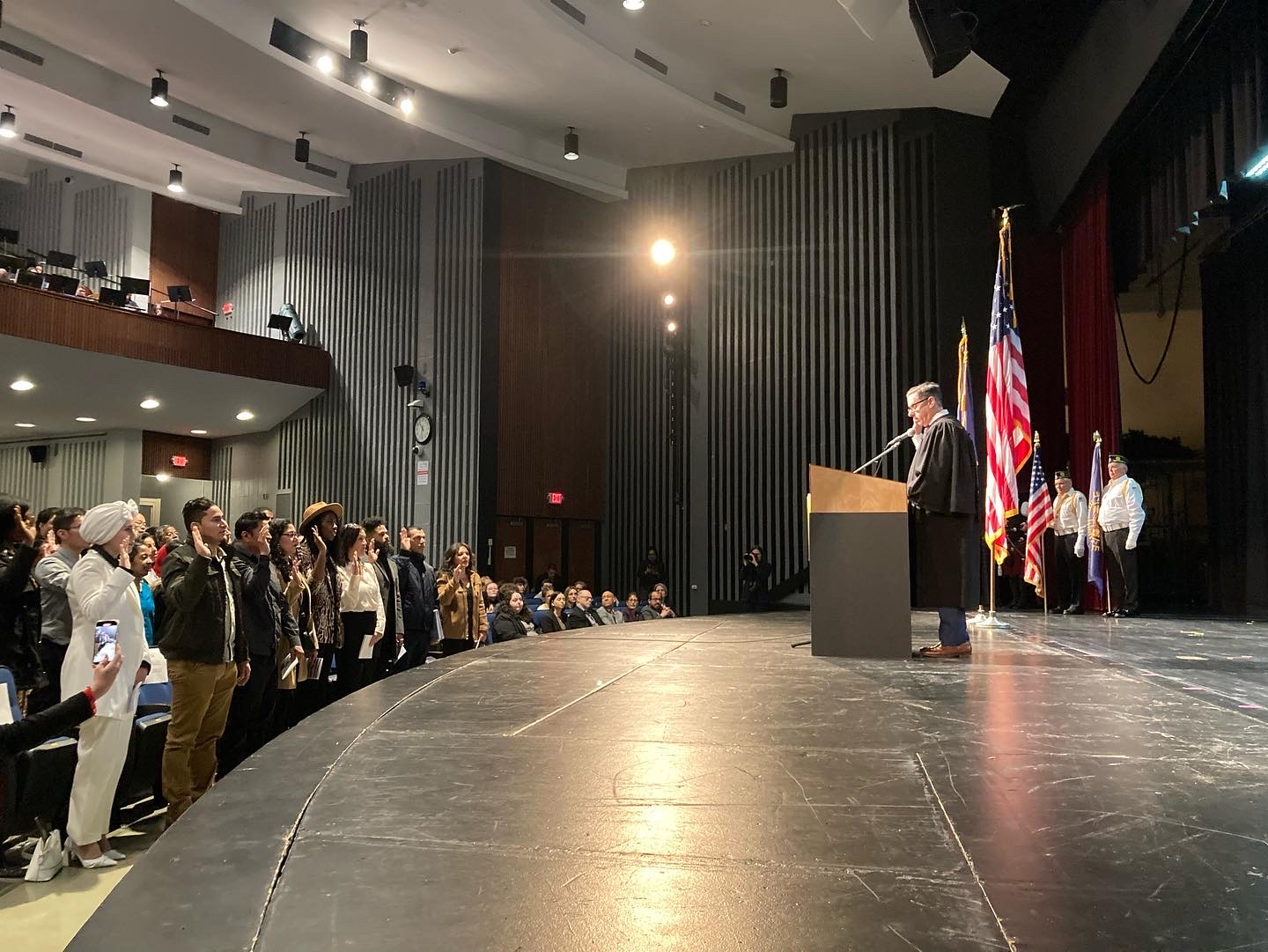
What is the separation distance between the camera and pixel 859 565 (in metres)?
4.09

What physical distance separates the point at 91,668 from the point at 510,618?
440 cm

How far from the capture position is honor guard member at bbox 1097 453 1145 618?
25.4 feet

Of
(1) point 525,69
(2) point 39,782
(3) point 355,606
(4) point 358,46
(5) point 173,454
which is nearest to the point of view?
(2) point 39,782

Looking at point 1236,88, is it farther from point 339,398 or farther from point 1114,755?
point 339,398

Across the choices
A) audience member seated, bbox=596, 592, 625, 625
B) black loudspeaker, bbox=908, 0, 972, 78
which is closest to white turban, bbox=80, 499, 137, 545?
audience member seated, bbox=596, 592, 625, 625

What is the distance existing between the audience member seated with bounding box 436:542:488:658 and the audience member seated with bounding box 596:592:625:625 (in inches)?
104

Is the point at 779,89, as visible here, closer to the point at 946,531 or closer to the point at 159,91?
the point at 159,91

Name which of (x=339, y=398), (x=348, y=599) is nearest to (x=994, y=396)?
(x=348, y=599)

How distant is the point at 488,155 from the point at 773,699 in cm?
1043

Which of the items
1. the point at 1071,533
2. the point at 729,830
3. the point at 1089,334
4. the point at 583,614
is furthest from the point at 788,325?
the point at 729,830

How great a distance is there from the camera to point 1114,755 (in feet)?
7.27

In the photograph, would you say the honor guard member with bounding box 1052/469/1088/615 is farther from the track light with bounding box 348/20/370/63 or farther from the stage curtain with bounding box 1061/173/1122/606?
the track light with bounding box 348/20/370/63

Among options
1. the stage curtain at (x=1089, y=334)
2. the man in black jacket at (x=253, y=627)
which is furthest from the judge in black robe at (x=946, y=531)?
the stage curtain at (x=1089, y=334)

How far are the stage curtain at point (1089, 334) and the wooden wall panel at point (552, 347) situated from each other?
241 inches
